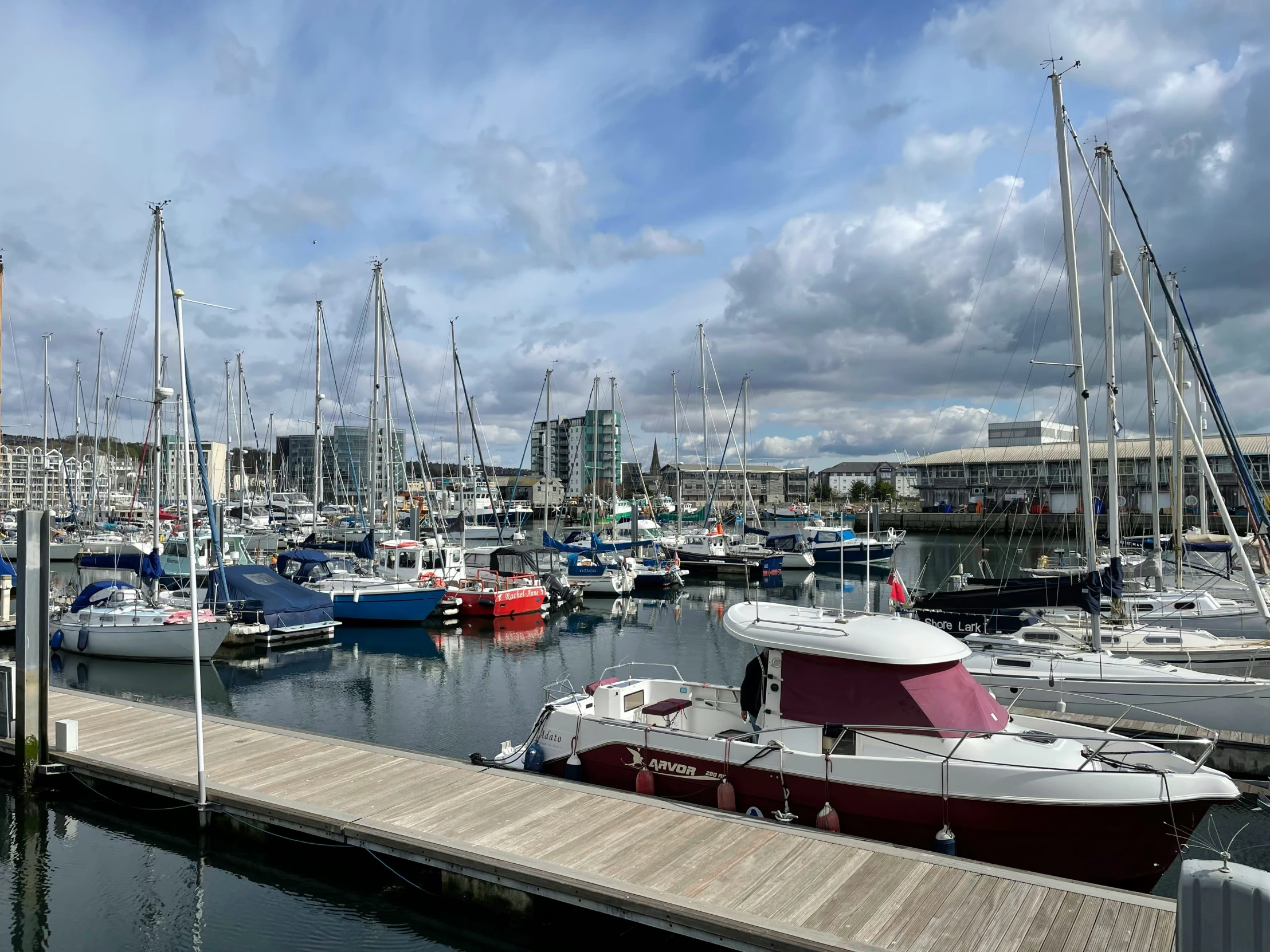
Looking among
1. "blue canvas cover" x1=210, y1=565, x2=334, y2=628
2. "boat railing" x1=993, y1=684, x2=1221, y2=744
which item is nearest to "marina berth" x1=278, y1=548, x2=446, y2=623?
"blue canvas cover" x1=210, y1=565, x2=334, y2=628

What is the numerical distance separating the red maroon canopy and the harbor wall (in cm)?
6277

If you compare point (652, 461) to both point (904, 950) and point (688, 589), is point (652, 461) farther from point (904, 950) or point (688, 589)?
point (904, 950)

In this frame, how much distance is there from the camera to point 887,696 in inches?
484

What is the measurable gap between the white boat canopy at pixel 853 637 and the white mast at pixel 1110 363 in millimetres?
9676

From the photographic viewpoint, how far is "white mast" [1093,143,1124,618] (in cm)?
2059

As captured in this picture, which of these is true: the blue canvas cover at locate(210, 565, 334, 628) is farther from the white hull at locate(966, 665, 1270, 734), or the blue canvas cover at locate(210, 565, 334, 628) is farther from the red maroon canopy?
the red maroon canopy

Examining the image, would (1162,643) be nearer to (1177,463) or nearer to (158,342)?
(1177,463)

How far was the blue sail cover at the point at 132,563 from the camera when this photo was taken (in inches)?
1231

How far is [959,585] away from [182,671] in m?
31.9

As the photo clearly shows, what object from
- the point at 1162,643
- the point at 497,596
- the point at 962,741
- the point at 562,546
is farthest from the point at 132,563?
the point at 1162,643

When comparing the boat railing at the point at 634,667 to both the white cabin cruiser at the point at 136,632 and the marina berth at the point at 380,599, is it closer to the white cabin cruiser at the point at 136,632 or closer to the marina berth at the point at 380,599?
the marina berth at the point at 380,599

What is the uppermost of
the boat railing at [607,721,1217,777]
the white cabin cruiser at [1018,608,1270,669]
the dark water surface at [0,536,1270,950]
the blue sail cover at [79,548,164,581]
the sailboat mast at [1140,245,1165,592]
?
the sailboat mast at [1140,245,1165,592]

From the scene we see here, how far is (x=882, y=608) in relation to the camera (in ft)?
140

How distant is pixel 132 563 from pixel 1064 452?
110955 millimetres
